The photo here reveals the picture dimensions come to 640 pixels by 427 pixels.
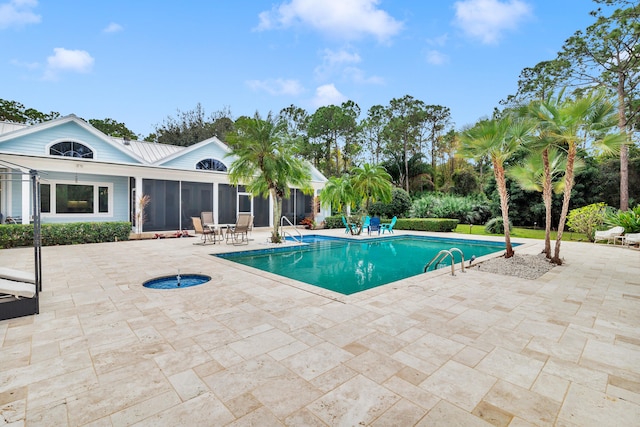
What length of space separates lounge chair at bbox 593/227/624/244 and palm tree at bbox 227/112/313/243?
491 inches

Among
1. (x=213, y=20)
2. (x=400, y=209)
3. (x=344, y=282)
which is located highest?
(x=213, y=20)

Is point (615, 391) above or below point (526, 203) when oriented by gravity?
below

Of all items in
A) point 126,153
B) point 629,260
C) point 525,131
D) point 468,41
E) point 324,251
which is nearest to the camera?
point 525,131

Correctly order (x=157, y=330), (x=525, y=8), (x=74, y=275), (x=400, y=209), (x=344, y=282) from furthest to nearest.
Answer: (x=400, y=209) < (x=525, y=8) < (x=344, y=282) < (x=74, y=275) < (x=157, y=330)

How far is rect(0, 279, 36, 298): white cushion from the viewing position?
4.12 metres

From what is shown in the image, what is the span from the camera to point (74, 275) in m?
6.63

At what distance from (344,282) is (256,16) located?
13119 millimetres

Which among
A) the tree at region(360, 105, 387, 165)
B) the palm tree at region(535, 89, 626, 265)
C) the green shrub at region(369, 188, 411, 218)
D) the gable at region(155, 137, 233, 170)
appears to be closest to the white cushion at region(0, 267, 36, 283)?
the palm tree at region(535, 89, 626, 265)

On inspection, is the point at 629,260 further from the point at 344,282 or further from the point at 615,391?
the point at 615,391

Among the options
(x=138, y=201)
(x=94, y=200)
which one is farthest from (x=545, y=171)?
(x=94, y=200)

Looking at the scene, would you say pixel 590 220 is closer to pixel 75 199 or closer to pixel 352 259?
pixel 352 259

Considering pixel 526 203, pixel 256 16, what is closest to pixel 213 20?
pixel 256 16

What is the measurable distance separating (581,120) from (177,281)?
983 cm

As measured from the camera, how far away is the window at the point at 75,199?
13.5 metres
